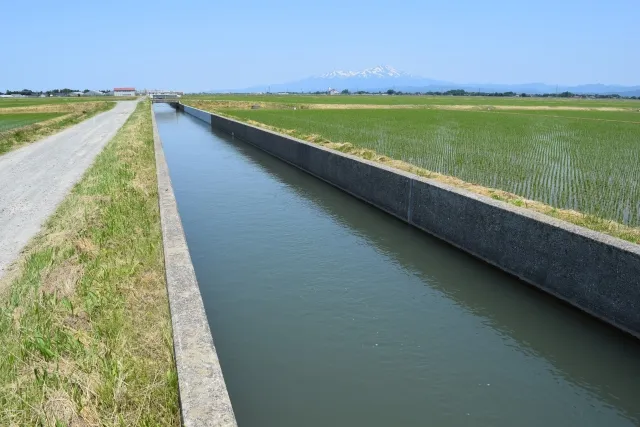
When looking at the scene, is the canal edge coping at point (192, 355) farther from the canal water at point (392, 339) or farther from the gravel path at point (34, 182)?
the gravel path at point (34, 182)

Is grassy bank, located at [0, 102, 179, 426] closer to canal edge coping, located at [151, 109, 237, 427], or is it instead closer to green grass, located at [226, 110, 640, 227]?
canal edge coping, located at [151, 109, 237, 427]

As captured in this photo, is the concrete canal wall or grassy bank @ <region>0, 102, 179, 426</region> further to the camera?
the concrete canal wall

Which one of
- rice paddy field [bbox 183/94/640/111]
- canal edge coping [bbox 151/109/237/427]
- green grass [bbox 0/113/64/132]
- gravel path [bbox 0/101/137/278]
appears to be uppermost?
rice paddy field [bbox 183/94/640/111]

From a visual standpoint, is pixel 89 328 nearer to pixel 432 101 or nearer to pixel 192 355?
pixel 192 355

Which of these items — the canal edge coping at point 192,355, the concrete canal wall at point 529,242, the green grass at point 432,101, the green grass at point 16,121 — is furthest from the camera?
the green grass at point 432,101

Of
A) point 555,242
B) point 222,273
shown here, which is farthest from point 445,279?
point 222,273

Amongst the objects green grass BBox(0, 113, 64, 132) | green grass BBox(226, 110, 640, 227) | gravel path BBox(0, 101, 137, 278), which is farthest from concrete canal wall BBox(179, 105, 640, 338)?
green grass BBox(0, 113, 64, 132)

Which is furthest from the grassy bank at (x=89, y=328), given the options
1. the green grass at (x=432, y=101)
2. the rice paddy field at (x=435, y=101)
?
the green grass at (x=432, y=101)

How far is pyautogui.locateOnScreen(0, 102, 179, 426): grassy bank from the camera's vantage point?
3.05 meters

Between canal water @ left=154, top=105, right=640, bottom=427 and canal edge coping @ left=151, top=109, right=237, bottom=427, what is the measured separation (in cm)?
75

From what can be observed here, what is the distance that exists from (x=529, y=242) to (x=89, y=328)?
519 centimetres

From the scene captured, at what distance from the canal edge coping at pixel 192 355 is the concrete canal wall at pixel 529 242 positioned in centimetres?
420

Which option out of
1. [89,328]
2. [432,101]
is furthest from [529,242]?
[432,101]

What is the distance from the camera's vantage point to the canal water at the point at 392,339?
3.97 metres
